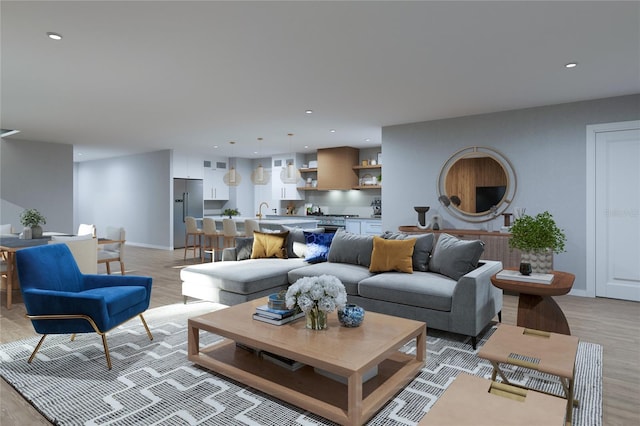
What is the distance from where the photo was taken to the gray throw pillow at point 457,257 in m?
3.64

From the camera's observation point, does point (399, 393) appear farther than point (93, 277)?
No

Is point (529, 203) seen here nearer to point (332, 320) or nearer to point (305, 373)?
point (332, 320)

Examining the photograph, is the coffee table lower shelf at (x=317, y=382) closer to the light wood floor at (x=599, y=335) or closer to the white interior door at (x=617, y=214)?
the light wood floor at (x=599, y=335)

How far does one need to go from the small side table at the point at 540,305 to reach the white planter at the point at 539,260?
0.11 meters

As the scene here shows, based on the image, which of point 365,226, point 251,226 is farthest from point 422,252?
point 365,226

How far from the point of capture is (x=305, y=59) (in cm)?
367

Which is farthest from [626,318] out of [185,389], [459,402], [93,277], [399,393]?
[93,277]

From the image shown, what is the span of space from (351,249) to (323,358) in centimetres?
247

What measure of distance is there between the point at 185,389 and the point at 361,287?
1901 millimetres

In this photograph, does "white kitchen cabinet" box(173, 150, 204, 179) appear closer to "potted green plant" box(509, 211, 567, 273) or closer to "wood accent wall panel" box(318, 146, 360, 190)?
"wood accent wall panel" box(318, 146, 360, 190)

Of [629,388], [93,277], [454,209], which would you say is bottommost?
[629,388]

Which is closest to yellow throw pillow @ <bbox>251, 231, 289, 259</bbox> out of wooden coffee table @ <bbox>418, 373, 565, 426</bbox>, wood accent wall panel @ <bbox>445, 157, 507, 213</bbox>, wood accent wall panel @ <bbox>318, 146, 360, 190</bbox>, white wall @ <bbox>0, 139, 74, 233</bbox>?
wood accent wall panel @ <bbox>445, 157, 507, 213</bbox>

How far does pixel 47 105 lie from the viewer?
210 inches

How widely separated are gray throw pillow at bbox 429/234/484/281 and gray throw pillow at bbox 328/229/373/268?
0.82m
